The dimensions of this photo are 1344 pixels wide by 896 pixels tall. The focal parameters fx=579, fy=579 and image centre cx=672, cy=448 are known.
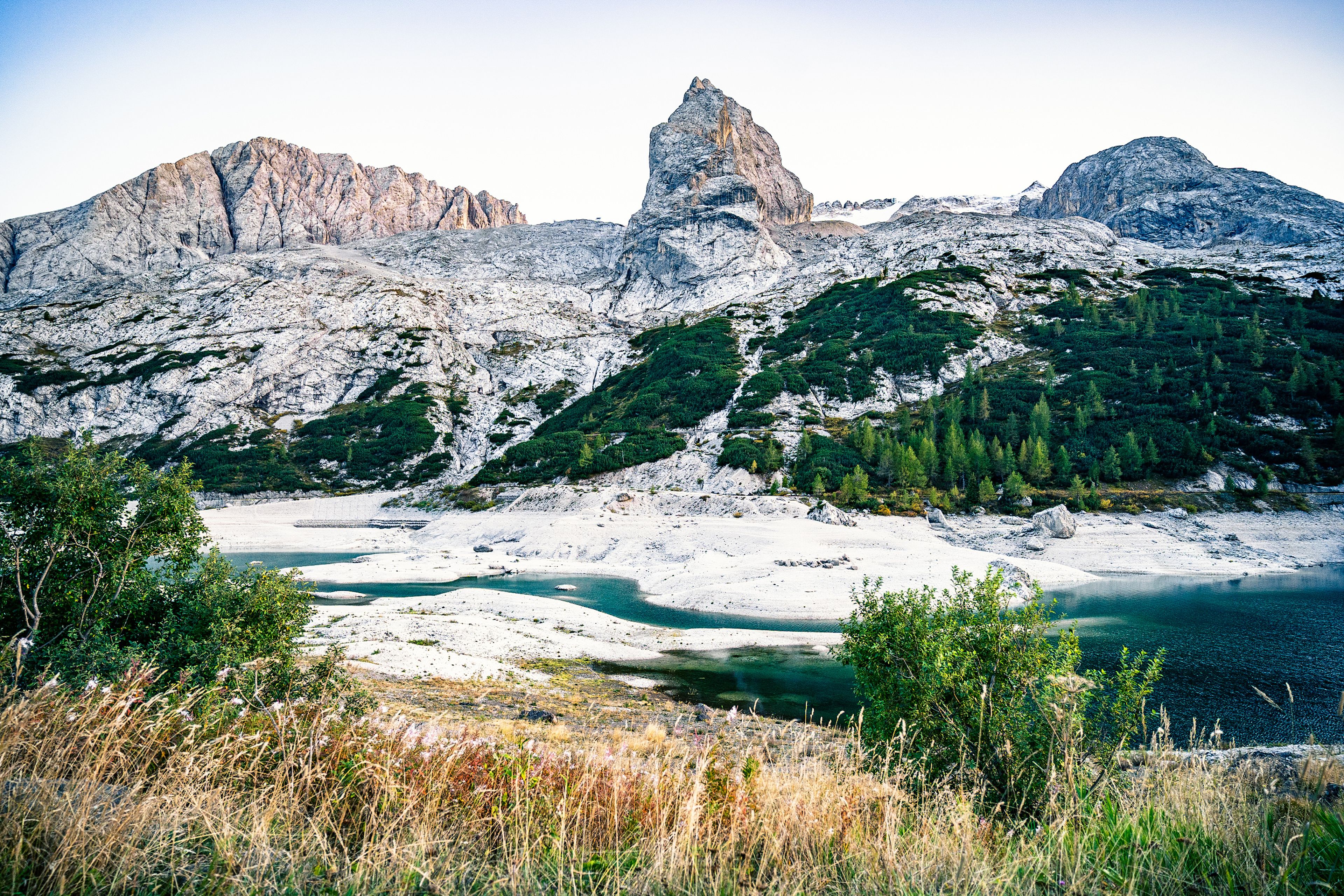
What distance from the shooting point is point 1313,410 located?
66.8 m

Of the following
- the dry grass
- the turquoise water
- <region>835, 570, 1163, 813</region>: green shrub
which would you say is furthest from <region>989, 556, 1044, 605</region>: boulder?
the dry grass

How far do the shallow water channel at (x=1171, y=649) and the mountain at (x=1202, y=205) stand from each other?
561 ft

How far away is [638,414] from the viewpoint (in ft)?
307

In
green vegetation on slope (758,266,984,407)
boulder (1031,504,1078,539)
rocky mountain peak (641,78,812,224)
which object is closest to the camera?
boulder (1031,504,1078,539)

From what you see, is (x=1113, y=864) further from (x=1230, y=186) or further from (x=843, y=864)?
(x=1230, y=186)

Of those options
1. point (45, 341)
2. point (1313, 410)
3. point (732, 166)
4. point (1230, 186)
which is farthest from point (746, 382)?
point (1230, 186)

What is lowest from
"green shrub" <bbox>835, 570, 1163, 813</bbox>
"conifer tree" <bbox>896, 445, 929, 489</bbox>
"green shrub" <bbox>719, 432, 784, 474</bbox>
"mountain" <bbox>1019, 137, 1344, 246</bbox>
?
"conifer tree" <bbox>896, 445, 929, 489</bbox>

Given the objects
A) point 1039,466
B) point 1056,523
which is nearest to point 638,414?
point 1039,466

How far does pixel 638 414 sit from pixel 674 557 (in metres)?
47.7

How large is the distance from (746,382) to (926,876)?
93.2 m

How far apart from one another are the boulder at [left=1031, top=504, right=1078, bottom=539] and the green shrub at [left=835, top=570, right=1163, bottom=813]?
47881 mm

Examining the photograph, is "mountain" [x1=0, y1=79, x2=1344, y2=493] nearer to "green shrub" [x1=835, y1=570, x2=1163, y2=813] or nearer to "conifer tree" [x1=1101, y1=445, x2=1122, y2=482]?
"conifer tree" [x1=1101, y1=445, x2=1122, y2=482]

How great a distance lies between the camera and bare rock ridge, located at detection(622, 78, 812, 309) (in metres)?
167

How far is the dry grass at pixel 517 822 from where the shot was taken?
3.39 meters
